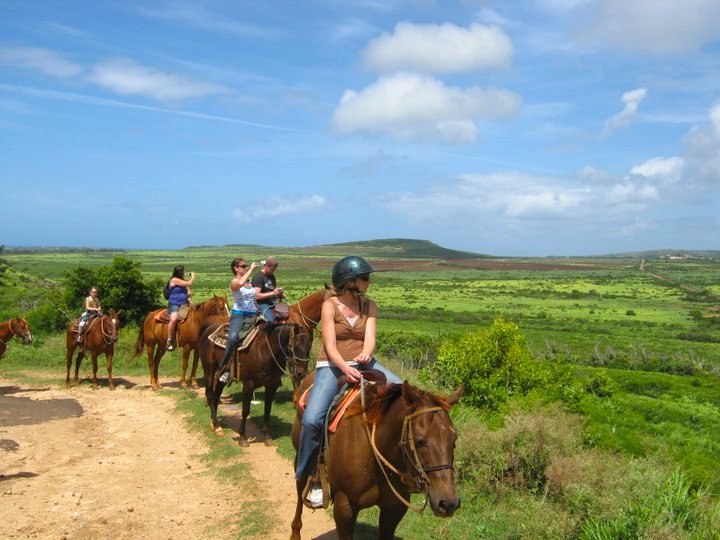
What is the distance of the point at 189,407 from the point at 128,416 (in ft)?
4.25

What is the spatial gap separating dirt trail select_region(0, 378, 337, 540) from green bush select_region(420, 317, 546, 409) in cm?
806

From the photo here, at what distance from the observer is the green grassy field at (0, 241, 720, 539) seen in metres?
6.45

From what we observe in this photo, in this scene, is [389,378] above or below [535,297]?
above

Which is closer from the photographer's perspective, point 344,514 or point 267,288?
point 344,514

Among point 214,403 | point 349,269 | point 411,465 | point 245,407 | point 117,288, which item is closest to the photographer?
point 411,465

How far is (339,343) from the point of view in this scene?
5.37 metres

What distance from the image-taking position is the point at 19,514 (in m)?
7.48

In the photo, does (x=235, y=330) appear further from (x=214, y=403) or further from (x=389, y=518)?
(x=389, y=518)

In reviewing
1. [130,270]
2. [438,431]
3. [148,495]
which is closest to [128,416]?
[148,495]

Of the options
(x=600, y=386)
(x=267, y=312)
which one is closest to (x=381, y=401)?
(x=267, y=312)

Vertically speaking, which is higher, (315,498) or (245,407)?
(315,498)

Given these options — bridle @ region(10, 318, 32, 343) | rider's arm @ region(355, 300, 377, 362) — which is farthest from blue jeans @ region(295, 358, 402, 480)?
bridle @ region(10, 318, 32, 343)

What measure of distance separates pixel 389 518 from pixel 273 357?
5.37 meters

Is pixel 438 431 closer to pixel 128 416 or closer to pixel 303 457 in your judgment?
pixel 303 457
